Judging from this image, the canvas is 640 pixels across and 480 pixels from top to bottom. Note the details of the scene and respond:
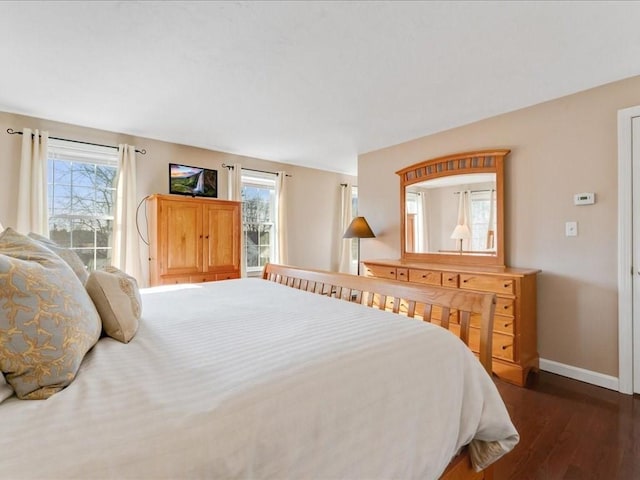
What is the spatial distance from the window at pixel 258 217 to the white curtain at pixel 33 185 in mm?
2221

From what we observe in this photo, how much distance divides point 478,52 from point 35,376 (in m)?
2.67

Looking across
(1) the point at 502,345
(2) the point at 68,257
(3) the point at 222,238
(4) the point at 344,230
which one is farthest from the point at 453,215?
(2) the point at 68,257

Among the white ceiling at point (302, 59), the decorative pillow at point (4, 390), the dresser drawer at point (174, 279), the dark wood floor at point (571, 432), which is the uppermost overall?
the white ceiling at point (302, 59)

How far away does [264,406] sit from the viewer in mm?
781

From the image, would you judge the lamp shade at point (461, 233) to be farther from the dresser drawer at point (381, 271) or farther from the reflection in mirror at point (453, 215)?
the dresser drawer at point (381, 271)

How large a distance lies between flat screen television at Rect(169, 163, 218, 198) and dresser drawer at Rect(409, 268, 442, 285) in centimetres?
275

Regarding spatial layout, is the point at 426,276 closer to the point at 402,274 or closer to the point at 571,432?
the point at 402,274

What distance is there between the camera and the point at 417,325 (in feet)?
4.29

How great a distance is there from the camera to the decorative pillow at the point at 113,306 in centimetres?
118

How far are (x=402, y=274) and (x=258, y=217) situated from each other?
252cm

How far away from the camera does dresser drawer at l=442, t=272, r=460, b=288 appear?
281 centimetres

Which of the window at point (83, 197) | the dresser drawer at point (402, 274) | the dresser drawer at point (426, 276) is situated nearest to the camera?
the dresser drawer at point (426, 276)

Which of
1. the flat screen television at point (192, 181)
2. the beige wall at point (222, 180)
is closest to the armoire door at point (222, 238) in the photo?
the flat screen television at point (192, 181)

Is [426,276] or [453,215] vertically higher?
[453,215]
